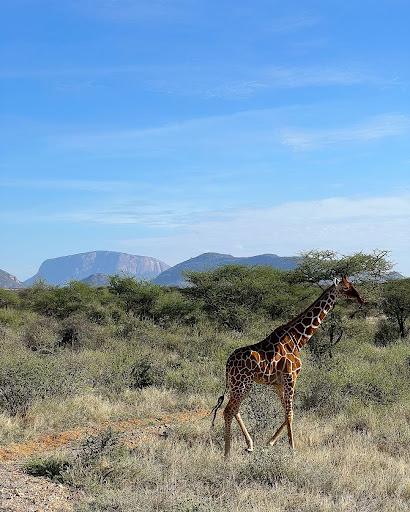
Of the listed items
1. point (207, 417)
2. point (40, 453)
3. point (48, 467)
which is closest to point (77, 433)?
point (40, 453)

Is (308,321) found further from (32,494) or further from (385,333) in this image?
(385,333)

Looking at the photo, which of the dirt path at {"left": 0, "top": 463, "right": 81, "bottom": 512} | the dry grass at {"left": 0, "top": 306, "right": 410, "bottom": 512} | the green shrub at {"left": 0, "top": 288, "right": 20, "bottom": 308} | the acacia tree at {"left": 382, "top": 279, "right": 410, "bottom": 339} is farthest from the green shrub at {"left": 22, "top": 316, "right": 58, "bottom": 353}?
the green shrub at {"left": 0, "top": 288, "right": 20, "bottom": 308}

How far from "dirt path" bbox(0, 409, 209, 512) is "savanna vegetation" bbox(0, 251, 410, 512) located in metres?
0.19

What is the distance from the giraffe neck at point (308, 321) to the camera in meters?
8.41

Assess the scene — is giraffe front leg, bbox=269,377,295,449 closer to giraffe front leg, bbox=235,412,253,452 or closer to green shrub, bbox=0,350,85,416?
giraffe front leg, bbox=235,412,253,452

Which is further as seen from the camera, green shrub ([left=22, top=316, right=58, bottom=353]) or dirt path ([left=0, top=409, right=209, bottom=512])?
green shrub ([left=22, top=316, right=58, bottom=353])

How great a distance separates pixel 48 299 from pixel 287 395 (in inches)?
953

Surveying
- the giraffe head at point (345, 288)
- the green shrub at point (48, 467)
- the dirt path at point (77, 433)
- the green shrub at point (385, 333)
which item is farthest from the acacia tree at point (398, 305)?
the green shrub at point (48, 467)

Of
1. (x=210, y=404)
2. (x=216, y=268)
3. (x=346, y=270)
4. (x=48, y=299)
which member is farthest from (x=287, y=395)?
(x=48, y=299)

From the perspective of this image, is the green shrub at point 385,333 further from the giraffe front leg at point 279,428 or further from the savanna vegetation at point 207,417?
the giraffe front leg at point 279,428

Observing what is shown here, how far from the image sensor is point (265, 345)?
820 cm

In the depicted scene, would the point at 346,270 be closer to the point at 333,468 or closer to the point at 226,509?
the point at 333,468

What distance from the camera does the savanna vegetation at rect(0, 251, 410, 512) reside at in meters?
6.56

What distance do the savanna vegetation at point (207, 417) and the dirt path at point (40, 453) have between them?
186mm
